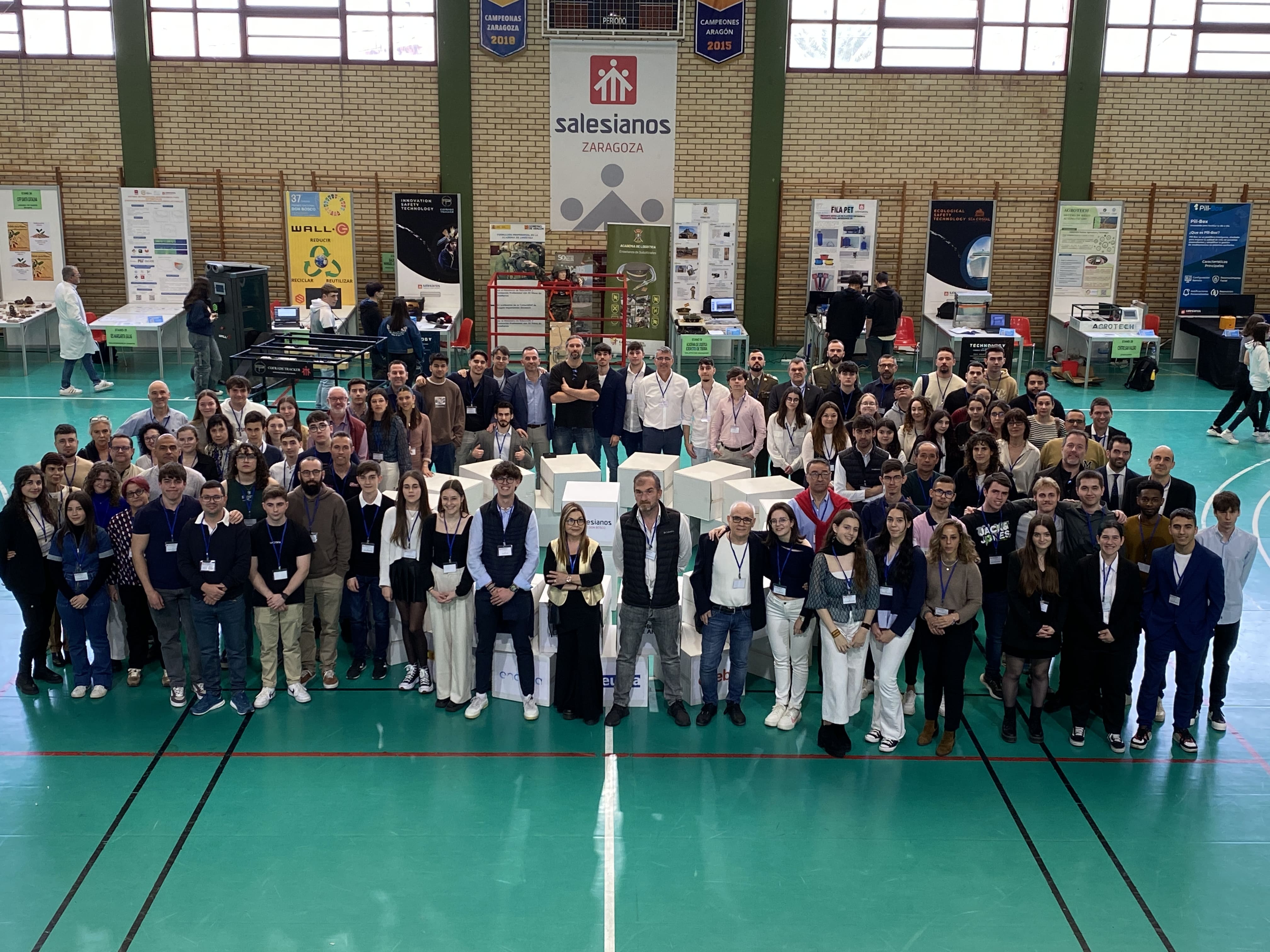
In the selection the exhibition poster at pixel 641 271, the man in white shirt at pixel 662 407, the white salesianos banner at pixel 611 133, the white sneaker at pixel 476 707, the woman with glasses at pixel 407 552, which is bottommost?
the white sneaker at pixel 476 707

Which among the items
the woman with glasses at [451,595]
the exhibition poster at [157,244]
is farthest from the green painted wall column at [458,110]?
the woman with glasses at [451,595]

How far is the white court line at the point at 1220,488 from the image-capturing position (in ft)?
37.3

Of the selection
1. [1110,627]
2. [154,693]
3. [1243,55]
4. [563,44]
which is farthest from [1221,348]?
[154,693]

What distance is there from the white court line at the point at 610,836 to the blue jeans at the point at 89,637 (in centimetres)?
345

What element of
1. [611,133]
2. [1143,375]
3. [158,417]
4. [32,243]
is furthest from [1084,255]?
[32,243]

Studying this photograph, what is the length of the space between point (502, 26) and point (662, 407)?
10.4 metres

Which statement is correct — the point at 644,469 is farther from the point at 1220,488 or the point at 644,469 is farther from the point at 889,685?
the point at 1220,488

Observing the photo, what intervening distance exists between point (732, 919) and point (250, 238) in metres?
16.7

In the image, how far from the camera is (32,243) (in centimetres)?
1897

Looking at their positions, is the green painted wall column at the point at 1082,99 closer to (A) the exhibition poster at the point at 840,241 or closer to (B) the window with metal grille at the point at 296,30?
(A) the exhibition poster at the point at 840,241

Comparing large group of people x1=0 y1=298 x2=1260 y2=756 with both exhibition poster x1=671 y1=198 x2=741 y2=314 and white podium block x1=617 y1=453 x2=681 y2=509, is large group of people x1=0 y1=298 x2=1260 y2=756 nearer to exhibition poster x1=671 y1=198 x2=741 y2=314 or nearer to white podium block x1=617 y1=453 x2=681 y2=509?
white podium block x1=617 y1=453 x2=681 y2=509

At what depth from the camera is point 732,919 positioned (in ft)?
19.2

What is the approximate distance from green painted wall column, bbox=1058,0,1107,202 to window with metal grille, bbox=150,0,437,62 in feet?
34.4

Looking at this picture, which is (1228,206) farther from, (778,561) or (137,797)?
(137,797)
